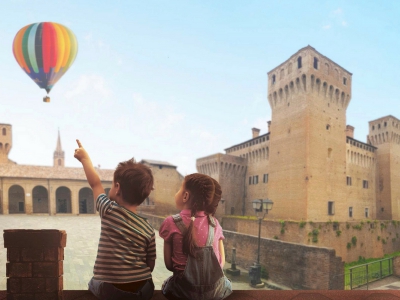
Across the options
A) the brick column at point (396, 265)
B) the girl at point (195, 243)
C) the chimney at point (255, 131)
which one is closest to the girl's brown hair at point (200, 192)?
the girl at point (195, 243)

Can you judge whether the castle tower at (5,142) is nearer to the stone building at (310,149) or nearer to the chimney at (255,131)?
the stone building at (310,149)

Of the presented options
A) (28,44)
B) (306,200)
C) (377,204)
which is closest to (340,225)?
(306,200)

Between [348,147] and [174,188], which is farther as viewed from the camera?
[174,188]

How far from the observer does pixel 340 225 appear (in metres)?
25.4

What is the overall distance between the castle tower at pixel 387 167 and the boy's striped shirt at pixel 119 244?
41254mm

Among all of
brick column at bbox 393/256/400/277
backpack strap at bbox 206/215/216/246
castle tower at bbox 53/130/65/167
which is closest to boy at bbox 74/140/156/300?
backpack strap at bbox 206/215/216/246

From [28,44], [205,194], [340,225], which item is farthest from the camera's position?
[340,225]

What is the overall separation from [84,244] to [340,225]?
1928 cm

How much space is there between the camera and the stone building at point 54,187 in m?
34.8

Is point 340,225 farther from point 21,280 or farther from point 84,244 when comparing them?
point 21,280

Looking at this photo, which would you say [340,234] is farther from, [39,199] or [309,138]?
[39,199]

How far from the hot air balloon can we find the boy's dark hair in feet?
48.6

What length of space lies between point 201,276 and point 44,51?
1536cm

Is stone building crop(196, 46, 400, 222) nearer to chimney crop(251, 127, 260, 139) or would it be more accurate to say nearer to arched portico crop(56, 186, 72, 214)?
chimney crop(251, 127, 260, 139)
